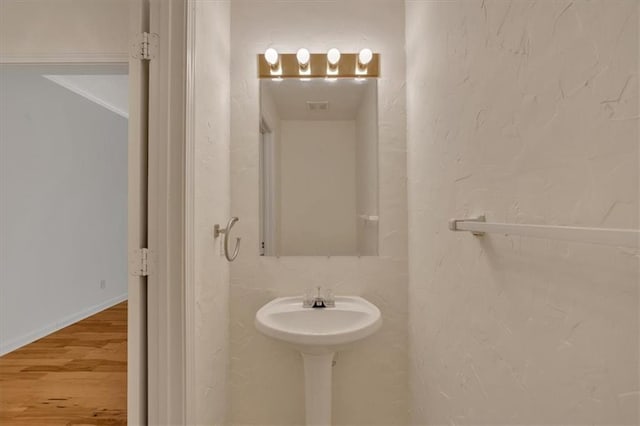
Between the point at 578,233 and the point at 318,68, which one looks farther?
the point at 318,68

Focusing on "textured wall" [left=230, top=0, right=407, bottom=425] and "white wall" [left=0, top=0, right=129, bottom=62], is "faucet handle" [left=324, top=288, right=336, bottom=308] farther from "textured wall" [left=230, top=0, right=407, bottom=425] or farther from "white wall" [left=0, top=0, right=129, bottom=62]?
"white wall" [left=0, top=0, right=129, bottom=62]

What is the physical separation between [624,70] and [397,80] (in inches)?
54.2

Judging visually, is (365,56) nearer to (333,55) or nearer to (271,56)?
(333,55)

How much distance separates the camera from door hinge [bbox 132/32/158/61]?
112 centimetres

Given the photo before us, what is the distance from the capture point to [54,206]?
330cm

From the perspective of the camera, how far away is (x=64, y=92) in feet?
11.0

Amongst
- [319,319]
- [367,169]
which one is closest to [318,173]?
[367,169]

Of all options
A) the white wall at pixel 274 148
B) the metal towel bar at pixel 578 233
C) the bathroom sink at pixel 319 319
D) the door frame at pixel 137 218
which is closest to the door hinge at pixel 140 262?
the door frame at pixel 137 218

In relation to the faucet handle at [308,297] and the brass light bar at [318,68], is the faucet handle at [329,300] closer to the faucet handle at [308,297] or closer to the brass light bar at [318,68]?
the faucet handle at [308,297]

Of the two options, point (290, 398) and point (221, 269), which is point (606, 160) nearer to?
point (221, 269)

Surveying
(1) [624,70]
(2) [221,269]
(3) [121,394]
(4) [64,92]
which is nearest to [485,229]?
(1) [624,70]

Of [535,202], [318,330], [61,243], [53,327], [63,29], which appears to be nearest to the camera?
[535,202]

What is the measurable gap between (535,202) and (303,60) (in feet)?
4.65

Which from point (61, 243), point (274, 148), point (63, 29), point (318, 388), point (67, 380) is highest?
point (63, 29)
